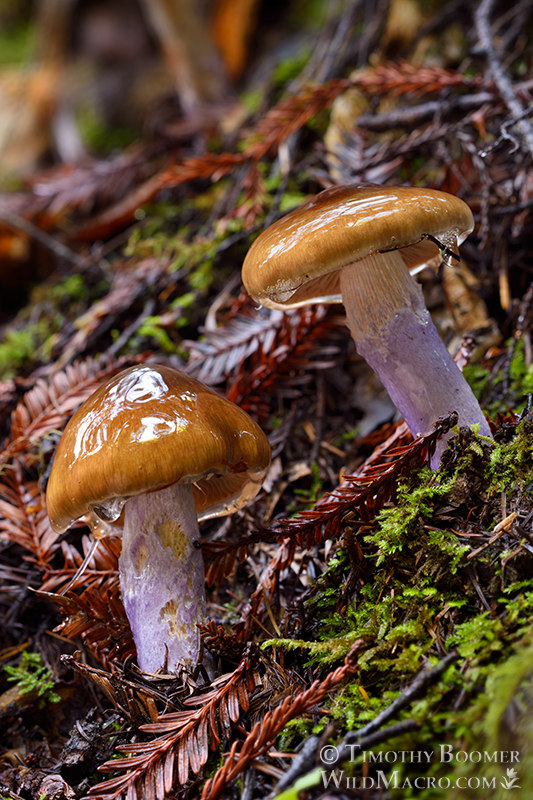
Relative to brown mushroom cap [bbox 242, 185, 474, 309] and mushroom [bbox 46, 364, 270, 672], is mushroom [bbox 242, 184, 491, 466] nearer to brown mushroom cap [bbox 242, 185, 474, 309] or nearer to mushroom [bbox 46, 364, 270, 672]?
brown mushroom cap [bbox 242, 185, 474, 309]

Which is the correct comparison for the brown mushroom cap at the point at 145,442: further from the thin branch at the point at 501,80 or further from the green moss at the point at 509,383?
the thin branch at the point at 501,80

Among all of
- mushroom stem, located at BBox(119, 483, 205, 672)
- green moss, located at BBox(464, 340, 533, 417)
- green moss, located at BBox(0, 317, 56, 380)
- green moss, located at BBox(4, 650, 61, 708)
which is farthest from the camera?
green moss, located at BBox(0, 317, 56, 380)

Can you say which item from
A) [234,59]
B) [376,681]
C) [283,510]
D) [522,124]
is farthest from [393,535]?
[234,59]

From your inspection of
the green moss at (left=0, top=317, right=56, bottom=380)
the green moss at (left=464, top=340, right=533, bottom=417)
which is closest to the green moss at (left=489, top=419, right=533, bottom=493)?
the green moss at (left=464, top=340, right=533, bottom=417)

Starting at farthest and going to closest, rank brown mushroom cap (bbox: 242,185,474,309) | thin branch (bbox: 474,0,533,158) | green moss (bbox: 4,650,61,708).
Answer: thin branch (bbox: 474,0,533,158) → green moss (bbox: 4,650,61,708) → brown mushroom cap (bbox: 242,185,474,309)

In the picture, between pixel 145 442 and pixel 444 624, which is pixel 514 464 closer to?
pixel 444 624

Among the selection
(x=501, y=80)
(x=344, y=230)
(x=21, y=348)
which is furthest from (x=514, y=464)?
(x=21, y=348)

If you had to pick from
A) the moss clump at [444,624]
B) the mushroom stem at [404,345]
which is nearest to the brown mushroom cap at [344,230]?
the mushroom stem at [404,345]
